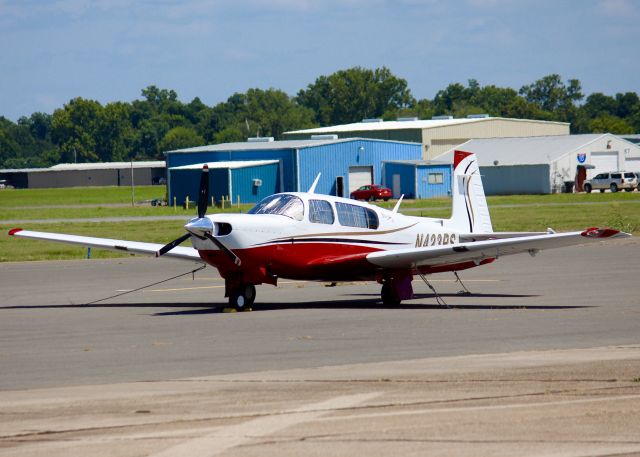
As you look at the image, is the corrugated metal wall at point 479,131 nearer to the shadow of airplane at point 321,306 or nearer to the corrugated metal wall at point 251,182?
the corrugated metal wall at point 251,182

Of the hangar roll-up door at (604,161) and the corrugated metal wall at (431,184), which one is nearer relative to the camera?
the corrugated metal wall at (431,184)

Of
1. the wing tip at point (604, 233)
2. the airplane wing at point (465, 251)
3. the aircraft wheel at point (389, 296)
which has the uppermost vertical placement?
the wing tip at point (604, 233)

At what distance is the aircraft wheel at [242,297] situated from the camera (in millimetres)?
19656

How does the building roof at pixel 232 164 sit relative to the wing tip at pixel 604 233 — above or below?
above

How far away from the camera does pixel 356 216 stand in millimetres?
20625

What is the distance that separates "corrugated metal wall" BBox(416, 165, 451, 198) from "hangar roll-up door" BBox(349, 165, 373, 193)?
177 inches

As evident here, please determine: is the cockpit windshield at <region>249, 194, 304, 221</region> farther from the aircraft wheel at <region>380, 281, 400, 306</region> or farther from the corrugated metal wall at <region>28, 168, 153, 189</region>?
the corrugated metal wall at <region>28, 168, 153, 189</region>

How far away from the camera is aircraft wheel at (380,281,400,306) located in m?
20.4

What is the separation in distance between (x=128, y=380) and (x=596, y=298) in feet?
35.0

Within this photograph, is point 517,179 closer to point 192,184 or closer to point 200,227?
point 192,184

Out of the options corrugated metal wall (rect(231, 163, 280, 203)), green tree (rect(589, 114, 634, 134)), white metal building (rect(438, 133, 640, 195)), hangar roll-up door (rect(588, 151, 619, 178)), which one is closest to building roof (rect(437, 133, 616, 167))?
white metal building (rect(438, 133, 640, 195))

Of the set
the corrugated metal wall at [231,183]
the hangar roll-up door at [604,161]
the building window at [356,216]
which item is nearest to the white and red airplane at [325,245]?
the building window at [356,216]

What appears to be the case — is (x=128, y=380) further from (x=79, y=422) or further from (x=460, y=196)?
(x=460, y=196)

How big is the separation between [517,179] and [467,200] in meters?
70.3
